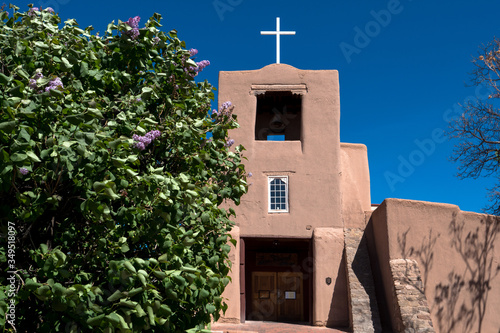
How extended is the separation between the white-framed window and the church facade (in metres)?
0.04

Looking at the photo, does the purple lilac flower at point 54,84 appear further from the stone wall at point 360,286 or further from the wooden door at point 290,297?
the wooden door at point 290,297

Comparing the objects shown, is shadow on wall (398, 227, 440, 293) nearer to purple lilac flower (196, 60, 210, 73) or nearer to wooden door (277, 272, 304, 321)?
wooden door (277, 272, 304, 321)

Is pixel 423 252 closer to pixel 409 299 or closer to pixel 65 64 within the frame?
pixel 409 299

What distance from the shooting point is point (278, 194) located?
17.4 metres

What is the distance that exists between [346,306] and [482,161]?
7.96 meters

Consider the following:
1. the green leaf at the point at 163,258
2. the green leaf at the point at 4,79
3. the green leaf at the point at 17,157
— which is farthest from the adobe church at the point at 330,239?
the green leaf at the point at 4,79

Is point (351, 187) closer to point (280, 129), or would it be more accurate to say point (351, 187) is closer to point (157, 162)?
point (280, 129)

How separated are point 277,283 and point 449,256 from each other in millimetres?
7696

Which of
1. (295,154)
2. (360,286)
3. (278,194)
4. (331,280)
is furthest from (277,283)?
(295,154)

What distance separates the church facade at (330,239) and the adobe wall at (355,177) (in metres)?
0.06

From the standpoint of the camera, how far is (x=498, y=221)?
51.5 feet

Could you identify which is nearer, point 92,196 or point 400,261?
point 92,196

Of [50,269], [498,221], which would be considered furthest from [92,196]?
[498,221]

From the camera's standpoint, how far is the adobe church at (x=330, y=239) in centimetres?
1466
